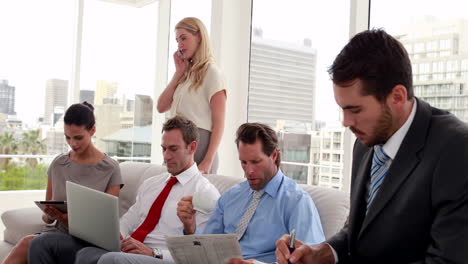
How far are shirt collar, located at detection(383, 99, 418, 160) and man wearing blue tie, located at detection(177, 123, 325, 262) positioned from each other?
777 mm

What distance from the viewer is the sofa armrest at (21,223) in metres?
3.55

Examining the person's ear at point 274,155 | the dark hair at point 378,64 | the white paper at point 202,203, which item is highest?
the dark hair at point 378,64

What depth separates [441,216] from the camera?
1.36 metres

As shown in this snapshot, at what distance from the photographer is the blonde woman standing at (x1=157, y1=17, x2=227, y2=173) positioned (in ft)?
11.6

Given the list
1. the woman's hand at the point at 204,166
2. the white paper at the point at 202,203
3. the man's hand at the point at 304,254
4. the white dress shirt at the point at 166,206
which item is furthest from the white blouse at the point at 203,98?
the man's hand at the point at 304,254

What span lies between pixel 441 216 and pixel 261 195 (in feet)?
3.98

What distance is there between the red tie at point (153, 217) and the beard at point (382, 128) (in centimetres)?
170

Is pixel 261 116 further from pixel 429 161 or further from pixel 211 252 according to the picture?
pixel 429 161

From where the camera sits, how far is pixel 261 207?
247cm

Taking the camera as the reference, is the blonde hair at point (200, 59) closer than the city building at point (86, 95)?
Yes

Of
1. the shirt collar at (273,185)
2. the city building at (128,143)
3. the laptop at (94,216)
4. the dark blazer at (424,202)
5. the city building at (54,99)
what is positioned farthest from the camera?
the city building at (128,143)

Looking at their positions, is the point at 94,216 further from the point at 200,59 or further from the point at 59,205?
the point at 200,59

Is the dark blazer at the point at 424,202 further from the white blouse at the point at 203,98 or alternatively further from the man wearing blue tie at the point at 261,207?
the white blouse at the point at 203,98

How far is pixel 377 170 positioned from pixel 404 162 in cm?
15
